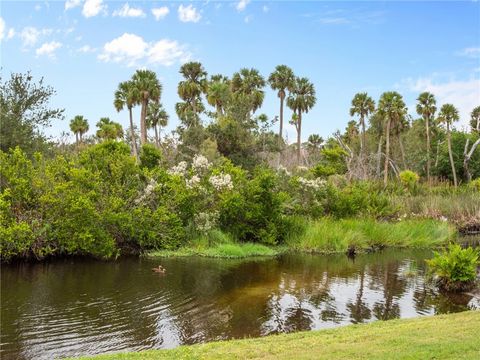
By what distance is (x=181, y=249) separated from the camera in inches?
867

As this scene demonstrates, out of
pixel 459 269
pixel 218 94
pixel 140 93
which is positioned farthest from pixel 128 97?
pixel 459 269

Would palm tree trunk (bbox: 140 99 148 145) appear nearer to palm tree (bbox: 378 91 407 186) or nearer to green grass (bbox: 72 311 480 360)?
palm tree (bbox: 378 91 407 186)

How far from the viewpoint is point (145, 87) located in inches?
1790

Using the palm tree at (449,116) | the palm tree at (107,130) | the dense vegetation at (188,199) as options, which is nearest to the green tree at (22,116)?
the dense vegetation at (188,199)

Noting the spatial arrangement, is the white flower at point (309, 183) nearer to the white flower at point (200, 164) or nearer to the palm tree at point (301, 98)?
the white flower at point (200, 164)

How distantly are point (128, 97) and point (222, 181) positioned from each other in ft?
82.2

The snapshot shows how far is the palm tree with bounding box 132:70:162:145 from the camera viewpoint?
45.4m

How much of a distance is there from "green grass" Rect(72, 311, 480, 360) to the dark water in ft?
6.20

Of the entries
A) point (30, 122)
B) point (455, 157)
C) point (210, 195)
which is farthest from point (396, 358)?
point (455, 157)

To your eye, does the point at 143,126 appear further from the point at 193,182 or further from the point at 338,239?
the point at 338,239

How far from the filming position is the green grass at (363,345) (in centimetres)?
713

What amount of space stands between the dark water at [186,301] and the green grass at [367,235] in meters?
3.08

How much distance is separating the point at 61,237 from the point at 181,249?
5048mm

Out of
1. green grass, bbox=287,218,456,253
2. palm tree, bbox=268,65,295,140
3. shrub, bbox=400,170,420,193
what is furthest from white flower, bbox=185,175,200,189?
palm tree, bbox=268,65,295,140
